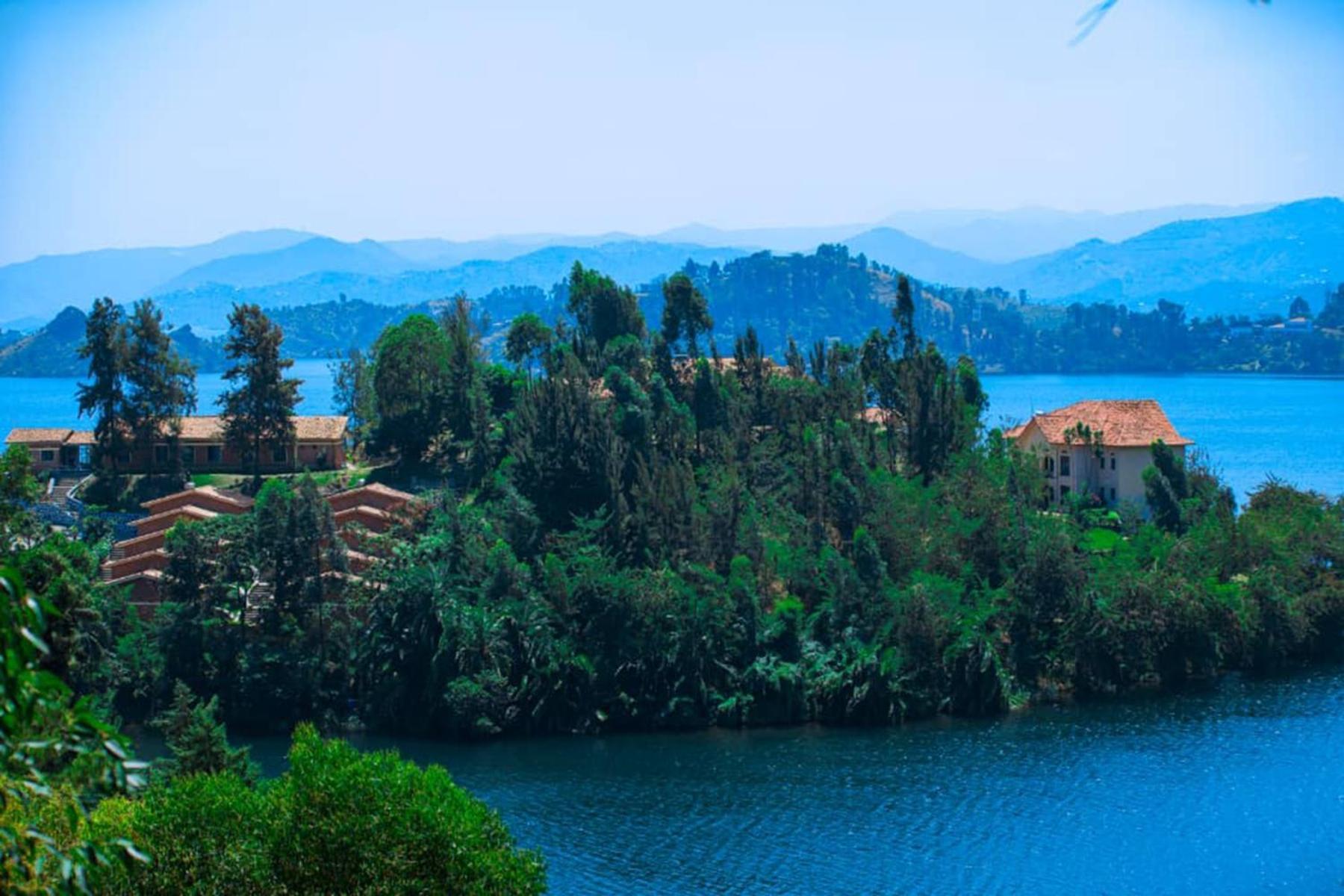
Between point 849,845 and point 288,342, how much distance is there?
18498 cm

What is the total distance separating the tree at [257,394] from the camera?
45.1 m

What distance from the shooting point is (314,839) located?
1708cm

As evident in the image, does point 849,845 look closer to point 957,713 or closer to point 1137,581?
point 957,713

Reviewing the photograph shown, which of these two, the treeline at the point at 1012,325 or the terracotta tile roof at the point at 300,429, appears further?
the treeline at the point at 1012,325

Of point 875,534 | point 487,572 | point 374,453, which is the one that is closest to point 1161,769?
point 875,534

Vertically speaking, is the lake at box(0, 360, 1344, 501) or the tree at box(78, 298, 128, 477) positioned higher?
the tree at box(78, 298, 128, 477)

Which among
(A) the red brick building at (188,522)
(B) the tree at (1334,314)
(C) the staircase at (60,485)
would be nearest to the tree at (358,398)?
(A) the red brick building at (188,522)

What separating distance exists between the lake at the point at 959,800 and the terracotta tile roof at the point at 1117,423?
1195 centimetres

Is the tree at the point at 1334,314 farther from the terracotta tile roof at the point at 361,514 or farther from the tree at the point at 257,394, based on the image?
the terracotta tile roof at the point at 361,514

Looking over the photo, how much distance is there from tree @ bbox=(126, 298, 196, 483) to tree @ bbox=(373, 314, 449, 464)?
20.0 ft

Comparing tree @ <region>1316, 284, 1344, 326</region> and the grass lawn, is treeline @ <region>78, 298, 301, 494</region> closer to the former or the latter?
the grass lawn

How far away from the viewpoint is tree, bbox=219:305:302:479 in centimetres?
4512

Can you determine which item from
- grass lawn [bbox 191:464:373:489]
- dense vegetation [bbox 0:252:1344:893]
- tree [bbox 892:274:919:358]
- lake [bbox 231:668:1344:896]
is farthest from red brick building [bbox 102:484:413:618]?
tree [bbox 892:274:919:358]

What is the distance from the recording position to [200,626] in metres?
32.6
